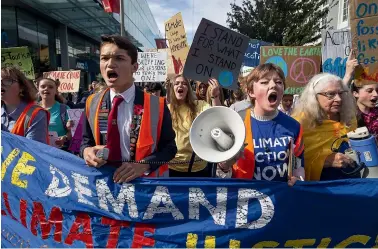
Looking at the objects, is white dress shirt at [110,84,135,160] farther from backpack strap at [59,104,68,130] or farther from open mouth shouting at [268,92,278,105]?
backpack strap at [59,104,68,130]

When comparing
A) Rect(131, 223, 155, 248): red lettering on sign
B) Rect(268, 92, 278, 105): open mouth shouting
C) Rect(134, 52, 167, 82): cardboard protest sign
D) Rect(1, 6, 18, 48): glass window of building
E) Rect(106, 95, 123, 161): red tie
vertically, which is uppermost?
Rect(1, 6, 18, 48): glass window of building

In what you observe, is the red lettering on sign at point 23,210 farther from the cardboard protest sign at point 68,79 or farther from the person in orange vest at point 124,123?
the cardboard protest sign at point 68,79

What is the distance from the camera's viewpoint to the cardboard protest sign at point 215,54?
3.60 m

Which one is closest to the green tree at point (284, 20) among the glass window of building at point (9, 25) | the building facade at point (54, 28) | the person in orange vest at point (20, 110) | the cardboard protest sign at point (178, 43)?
the building facade at point (54, 28)

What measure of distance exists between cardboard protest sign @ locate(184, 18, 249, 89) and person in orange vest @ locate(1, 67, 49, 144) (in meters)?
1.36

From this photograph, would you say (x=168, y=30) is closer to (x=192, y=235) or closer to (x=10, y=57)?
(x=10, y=57)

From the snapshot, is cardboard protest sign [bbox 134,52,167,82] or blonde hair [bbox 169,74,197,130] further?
cardboard protest sign [bbox 134,52,167,82]

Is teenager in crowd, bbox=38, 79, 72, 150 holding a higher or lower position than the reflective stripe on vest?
higher

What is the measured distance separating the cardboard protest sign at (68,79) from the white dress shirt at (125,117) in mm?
7325

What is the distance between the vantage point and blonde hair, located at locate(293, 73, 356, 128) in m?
2.65

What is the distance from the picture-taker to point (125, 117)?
7.71 feet

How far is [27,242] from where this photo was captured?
2541 mm

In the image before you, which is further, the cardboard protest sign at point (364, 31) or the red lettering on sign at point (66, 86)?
the red lettering on sign at point (66, 86)

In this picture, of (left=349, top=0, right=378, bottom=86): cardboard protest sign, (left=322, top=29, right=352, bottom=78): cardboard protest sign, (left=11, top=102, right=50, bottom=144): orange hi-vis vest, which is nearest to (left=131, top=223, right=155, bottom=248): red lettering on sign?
(left=11, top=102, right=50, bottom=144): orange hi-vis vest
